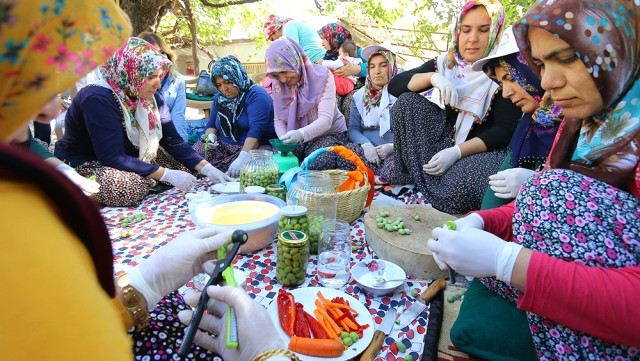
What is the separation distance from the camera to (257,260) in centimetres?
181

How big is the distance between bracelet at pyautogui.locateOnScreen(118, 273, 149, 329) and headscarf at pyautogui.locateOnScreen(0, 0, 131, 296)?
47 cm

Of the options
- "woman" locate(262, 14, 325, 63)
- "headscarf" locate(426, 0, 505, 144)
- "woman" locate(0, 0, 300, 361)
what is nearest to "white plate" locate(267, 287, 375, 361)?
"woman" locate(0, 0, 300, 361)

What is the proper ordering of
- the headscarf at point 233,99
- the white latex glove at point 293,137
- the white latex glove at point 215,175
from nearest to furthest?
the white latex glove at point 215,175, the white latex glove at point 293,137, the headscarf at point 233,99

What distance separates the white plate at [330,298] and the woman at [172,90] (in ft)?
10.4

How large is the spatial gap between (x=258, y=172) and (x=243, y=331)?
1.46 m

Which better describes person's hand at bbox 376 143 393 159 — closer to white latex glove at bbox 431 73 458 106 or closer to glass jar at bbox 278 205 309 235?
white latex glove at bbox 431 73 458 106

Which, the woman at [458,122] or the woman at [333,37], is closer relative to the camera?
the woman at [458,122]

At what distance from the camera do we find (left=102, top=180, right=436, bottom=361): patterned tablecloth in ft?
4.51

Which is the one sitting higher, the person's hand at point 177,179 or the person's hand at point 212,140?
the person's hand at point 212,140

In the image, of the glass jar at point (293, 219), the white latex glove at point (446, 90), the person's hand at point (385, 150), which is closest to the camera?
the glass jar at point (293, 219)

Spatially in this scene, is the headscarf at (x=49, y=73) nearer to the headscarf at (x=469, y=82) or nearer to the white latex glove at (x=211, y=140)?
the headscarf at (x=469, y=82)

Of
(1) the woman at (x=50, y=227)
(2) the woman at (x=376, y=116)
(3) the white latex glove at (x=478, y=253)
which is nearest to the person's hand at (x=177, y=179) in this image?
(2) the woman at (x=376, y=116)

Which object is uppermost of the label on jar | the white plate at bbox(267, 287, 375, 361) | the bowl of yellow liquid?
the label on jar

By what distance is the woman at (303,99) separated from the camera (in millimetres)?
3314
